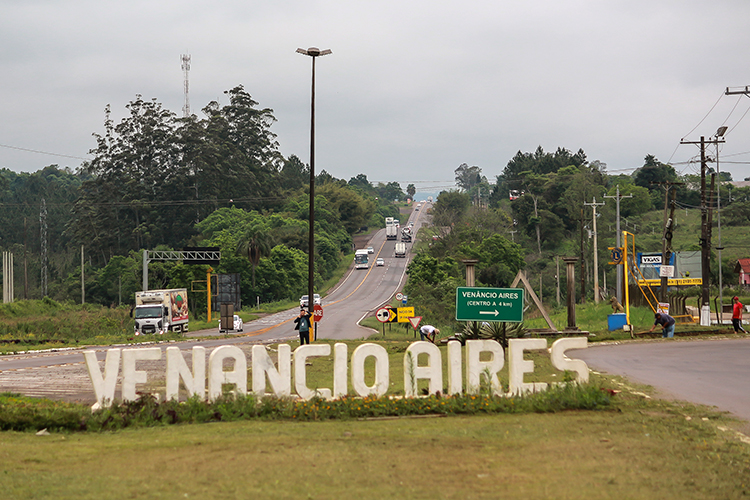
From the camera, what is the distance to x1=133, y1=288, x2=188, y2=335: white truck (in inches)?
1773

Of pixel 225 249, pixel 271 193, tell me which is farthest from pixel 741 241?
pixel 271 193

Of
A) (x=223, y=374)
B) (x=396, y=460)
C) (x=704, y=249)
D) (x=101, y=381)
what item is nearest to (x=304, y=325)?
(x=223, y=374)

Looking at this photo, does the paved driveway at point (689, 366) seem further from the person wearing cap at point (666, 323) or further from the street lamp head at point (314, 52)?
the street lamp head at point (314, 52)

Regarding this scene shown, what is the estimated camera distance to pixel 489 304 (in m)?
21.1

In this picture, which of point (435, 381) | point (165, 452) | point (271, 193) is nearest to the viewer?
point (165, 452)

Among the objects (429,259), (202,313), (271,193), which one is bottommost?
(202,313)

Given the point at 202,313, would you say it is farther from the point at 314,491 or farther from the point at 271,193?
the point at 314,491

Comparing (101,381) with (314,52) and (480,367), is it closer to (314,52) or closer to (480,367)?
(480,367)

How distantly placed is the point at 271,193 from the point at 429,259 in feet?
186

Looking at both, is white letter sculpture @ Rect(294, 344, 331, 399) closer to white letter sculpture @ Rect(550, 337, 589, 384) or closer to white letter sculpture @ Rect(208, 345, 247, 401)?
white letter sculpture @ Rect(208, 345, 247, 401)

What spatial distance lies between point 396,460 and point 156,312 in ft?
130

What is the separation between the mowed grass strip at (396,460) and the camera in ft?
23.3

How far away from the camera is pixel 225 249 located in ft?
281

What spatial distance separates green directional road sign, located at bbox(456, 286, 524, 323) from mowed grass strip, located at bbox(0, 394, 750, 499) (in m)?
9.52
